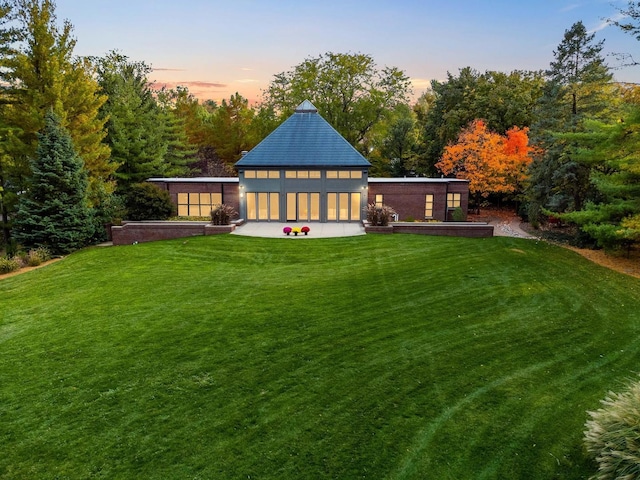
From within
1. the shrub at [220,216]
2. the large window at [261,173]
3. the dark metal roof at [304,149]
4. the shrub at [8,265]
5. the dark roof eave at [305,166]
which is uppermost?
the dark metal roof at [304,149]

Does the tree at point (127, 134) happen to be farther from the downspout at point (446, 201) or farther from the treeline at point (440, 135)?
the downspout at point (446, 201)

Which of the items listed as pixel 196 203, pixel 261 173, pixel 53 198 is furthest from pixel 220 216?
pixel 53 198

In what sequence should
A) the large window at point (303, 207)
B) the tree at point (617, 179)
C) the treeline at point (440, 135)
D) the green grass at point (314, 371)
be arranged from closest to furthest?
1. the green grass at point (314, 371)
2. the tree at point (617, 179)
3. the treeline at point (440, 135)
4. the large window at point (303, 207)

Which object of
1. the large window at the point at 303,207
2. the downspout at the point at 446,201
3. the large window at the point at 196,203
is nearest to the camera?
the large window at the point at 303,207

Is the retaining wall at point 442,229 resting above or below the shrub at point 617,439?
above

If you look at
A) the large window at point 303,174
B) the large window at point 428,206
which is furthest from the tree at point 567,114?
the large window at point 303,174

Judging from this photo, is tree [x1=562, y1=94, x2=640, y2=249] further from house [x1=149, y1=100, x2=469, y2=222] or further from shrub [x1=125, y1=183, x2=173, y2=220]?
shrub [x1=125, y1=183, x2=173, y2=220]

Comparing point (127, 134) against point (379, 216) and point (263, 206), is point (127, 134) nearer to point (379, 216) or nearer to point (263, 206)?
point (263, 206)
